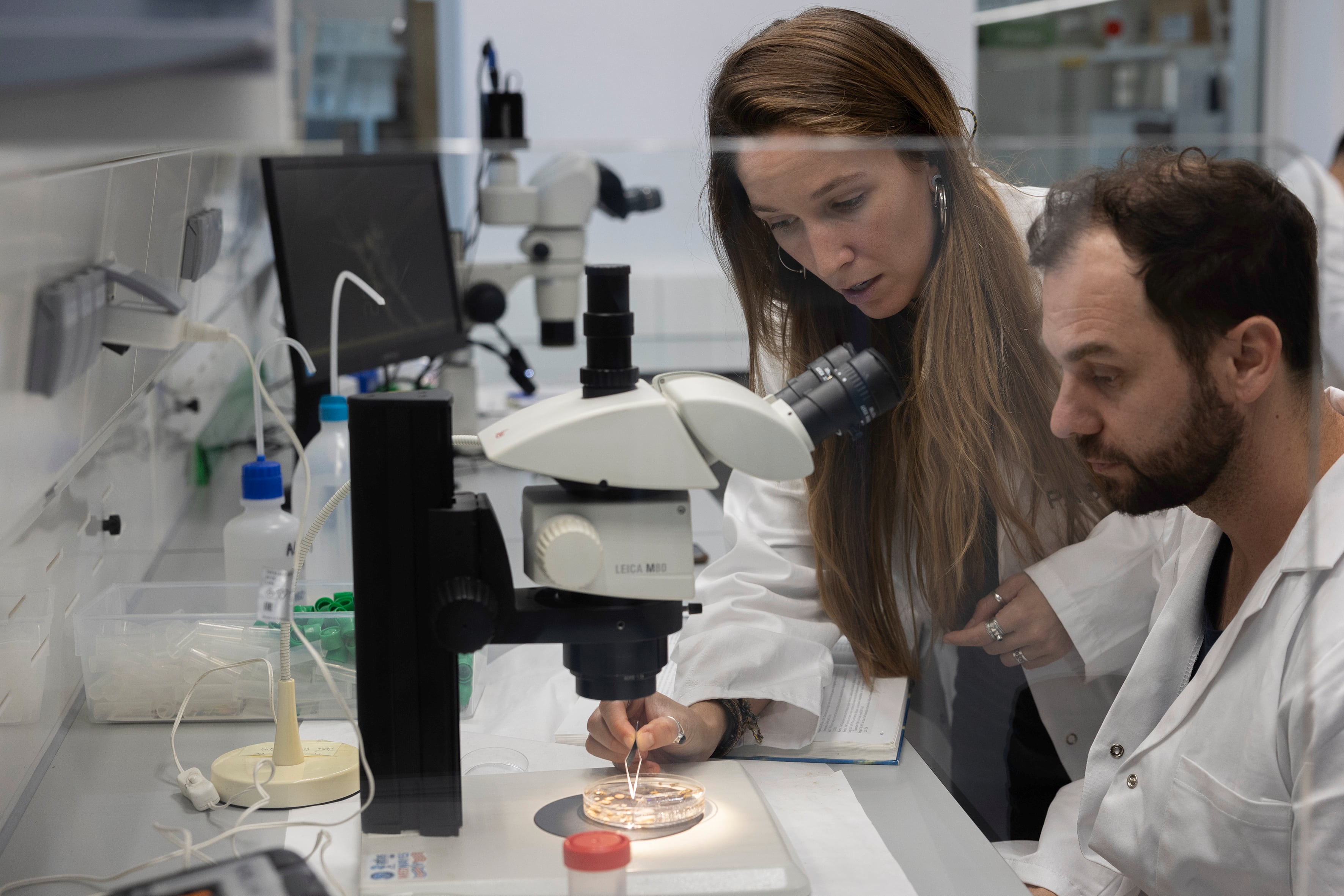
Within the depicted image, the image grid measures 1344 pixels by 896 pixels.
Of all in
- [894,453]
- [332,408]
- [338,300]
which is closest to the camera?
[894,453]

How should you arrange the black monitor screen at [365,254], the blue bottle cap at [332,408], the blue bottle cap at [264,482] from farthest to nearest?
the blue bottle cap at [264,482] < the blue bottle cap at [332,408] < the black monitor screen at [365,254]

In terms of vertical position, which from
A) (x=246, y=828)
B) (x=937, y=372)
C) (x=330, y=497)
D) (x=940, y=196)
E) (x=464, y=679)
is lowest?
(x=246, y=828)

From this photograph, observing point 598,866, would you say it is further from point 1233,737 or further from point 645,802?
point 1233,737

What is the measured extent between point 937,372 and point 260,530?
27.1 inches

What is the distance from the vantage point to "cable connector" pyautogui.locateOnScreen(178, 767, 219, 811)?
2.70ft

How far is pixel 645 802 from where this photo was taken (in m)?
0.81

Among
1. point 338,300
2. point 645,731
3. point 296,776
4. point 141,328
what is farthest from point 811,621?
point 338,300

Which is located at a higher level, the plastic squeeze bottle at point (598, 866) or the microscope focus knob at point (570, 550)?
the microscope focus knob at point (570, 550)

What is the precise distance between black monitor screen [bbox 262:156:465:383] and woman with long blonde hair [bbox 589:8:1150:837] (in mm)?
272

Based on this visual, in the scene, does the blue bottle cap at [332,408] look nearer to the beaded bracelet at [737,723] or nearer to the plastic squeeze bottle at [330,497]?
the plastic squeeze bottle at [330,497]

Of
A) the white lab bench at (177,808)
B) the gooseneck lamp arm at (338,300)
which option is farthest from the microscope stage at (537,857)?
the gooseneck lamp arm at (338,300)

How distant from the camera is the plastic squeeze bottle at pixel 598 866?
0.71 m

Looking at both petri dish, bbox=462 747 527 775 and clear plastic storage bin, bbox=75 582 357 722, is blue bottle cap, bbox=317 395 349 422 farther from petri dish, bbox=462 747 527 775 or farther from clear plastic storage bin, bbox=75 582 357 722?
petri dish, bbox=462 747 527 775

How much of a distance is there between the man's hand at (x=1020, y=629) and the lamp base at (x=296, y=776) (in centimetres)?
47
